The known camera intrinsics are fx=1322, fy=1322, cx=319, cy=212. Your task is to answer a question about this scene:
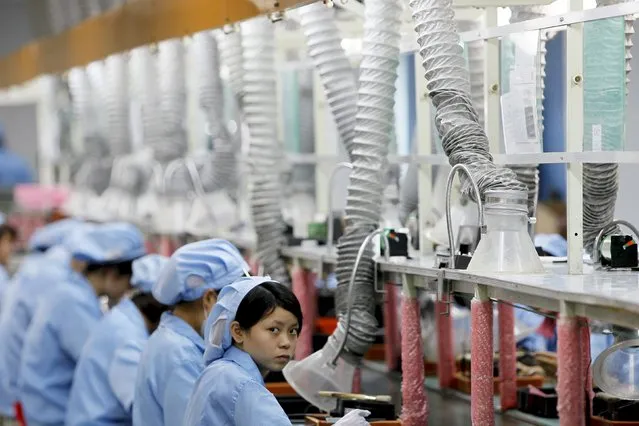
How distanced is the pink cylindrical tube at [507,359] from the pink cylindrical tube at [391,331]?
3.06 ft

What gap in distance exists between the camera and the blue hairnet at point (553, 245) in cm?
455

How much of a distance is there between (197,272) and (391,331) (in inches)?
64.9

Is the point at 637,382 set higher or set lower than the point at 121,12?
lower

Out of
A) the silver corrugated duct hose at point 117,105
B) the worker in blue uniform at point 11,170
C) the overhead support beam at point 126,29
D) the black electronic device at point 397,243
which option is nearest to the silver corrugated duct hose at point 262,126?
the overhead support beam at point 126,29

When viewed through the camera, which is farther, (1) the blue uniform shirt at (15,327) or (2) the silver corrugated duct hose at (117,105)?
(2) the silver corrugated duct hose at (117,105)

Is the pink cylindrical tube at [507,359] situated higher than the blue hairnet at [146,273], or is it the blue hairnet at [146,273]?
the blue hairnet at [146,273]

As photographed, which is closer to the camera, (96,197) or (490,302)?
(490,302)

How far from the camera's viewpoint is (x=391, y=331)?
5.68 m

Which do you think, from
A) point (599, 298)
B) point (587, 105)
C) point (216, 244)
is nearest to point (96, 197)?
point (216, 244)

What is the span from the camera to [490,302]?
3.74 meters

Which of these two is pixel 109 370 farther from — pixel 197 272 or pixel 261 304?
pixel 261 304

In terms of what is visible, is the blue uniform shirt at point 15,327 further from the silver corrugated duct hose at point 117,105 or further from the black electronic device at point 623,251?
the black electronic device at point 623,251

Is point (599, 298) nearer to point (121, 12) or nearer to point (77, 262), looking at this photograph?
point (77, 262)

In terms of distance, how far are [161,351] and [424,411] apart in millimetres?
875
